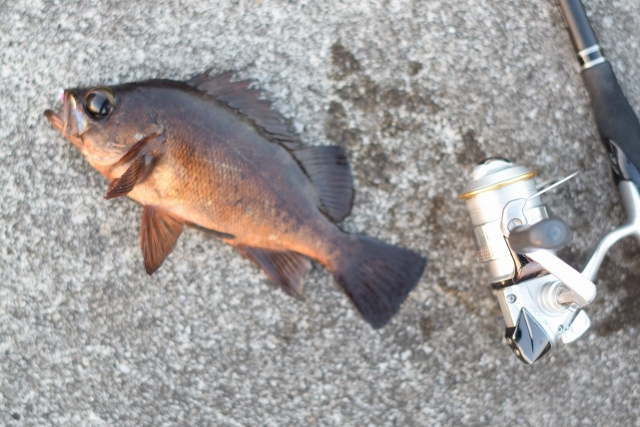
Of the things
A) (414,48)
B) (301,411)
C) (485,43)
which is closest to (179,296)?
(301,411)

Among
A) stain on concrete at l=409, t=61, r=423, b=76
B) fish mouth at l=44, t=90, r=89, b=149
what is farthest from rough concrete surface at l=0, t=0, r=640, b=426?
fish mouth at l=44, t=90, r=89, b=149

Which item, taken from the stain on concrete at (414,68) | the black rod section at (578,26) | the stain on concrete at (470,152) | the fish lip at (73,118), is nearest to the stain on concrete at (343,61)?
the stain on concrete at (414,68)

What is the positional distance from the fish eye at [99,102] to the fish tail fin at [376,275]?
0.88m

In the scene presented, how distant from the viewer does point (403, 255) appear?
163 centimetres

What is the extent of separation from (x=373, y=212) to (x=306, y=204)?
316 millimetres

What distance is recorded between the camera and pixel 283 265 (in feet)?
5.48

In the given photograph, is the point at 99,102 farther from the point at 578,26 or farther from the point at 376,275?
the point at 578,26

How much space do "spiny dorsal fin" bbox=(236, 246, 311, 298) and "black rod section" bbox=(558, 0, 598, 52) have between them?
4.00ft

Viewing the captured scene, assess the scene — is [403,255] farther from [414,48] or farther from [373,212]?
[414,48]

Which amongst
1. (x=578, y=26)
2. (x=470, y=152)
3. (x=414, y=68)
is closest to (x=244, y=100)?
(x=414, y=68)

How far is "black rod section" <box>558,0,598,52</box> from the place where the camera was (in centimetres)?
172

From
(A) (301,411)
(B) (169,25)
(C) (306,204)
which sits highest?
(B) (169,25)

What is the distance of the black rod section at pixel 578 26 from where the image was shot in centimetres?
172

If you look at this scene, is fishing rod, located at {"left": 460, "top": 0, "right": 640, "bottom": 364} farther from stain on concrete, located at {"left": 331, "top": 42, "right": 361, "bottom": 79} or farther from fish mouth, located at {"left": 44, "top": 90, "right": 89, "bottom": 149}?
fish mouth, located at {"left": 44, "top": 90, "right": 89, "bottom": 149}
